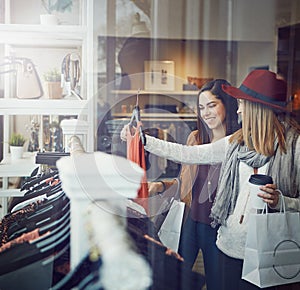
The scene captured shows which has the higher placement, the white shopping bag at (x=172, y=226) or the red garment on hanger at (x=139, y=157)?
the red garment on hanger at (x=139, y=157)

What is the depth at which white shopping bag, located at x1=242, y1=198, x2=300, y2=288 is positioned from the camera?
130 centimetres

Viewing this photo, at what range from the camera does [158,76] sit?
1.28 metres

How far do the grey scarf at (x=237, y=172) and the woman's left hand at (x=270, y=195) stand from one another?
2 cm

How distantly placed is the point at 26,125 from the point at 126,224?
322 millimetres

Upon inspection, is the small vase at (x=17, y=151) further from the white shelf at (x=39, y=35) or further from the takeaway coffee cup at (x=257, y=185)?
the takeaway coffee cup at (x=257, y=185)

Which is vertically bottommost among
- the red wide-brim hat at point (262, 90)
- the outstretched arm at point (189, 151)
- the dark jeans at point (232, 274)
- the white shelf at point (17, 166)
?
the dark jeans at point (232, 274)

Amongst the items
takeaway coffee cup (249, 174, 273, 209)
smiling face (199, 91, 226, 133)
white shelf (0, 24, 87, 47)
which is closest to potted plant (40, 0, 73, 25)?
white shelf (0, 24, 87, 47)

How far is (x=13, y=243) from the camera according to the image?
1264 millimetres

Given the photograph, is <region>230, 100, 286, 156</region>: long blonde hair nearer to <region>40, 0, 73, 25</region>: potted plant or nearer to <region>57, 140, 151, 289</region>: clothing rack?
<region>57, 140, 151, 289</region>: clothing rack

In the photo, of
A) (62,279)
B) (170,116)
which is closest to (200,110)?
(170,116)

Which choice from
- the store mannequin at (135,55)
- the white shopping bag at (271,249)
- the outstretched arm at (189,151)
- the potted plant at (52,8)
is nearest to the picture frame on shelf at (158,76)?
the store mannequin at (135,55)

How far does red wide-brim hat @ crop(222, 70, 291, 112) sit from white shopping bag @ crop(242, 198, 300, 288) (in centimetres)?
26

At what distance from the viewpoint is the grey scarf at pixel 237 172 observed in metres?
1.28

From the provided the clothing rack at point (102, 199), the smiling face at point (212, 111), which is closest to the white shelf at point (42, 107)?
the clothing rack at point (102, 199)
